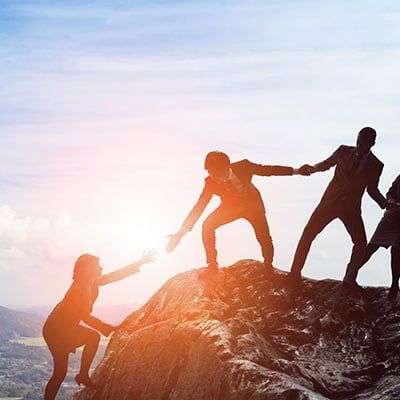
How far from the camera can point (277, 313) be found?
14.1 metres

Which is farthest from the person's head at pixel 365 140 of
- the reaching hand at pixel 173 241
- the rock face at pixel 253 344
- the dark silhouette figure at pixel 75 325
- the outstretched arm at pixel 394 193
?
the dark silhouette figure at pixel 75 325

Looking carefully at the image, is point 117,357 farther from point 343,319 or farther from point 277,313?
point 343,319

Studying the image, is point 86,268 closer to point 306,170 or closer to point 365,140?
point 306,170

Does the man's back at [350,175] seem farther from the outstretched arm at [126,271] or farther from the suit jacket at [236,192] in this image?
the outstretched arm at [126,271]

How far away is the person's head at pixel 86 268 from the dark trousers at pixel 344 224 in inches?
195

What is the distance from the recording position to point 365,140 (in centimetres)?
1372

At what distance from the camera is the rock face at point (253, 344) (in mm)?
10570

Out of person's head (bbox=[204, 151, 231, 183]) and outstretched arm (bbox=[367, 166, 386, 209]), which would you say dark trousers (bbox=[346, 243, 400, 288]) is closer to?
outstretched arm (bbox=[367, 166, 386, 209])

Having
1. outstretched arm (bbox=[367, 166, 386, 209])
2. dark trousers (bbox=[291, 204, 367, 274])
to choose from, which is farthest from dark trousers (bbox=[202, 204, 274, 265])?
outstretched arm (bbox=[367, 166, 386, 209])

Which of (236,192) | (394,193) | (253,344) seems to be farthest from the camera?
(236,192)

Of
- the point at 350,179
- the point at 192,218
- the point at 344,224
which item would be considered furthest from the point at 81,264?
the point at 350,179

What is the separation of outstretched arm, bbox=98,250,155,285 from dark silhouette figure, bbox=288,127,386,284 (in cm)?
366

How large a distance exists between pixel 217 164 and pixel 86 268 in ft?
12.3

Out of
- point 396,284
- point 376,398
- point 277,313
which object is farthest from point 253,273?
point 376,398
